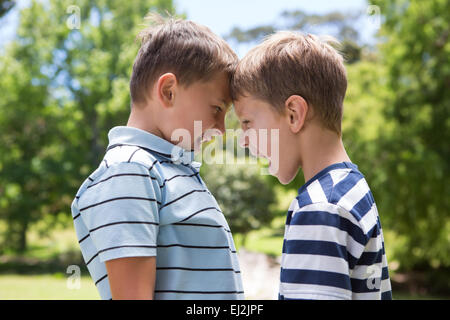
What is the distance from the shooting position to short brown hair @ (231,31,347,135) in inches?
42.8

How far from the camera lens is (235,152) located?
5.21 meters

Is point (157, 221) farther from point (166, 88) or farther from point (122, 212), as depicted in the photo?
point (166, 88)

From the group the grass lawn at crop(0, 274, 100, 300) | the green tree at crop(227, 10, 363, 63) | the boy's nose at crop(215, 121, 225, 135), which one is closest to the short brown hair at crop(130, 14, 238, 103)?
the boy's nose at crop(215, 121, 225, 135)

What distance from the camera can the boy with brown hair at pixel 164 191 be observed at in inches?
35.7

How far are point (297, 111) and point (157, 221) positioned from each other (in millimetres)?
401

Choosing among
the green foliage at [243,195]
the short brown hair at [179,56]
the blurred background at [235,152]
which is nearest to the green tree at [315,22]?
the blurred background at [235,152]

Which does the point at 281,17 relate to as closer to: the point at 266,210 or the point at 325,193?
the point at 266,210

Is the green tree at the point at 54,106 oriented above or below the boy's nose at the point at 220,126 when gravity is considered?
above

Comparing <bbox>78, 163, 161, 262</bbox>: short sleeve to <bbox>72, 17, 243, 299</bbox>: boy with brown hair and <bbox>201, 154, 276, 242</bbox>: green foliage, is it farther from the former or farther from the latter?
<bbox>201, 154, 276, 242</bbox>: green foliage

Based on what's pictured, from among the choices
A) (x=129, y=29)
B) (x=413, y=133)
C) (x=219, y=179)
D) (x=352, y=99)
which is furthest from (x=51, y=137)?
(x=413, y=133)

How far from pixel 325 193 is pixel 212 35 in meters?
0.48

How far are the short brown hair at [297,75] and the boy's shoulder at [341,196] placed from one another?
0.42 ft

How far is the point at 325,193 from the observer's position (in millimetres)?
958

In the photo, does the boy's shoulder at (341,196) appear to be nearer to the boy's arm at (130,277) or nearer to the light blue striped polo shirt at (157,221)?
the light blue striped polo shirt at (157,221)
